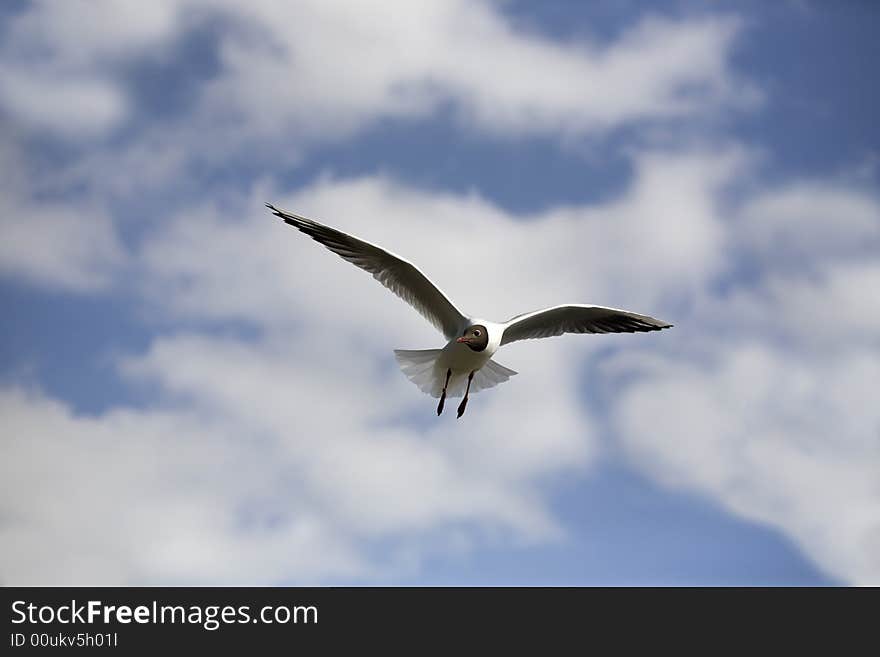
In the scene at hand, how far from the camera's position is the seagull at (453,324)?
1168 centimetres

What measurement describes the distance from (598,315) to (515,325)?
1.11 m

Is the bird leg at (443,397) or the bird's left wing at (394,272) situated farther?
the bird leg at (443,397)

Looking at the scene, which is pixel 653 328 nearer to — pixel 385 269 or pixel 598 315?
pixel 598 315

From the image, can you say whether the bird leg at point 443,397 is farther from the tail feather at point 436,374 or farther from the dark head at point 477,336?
the dark head at point 477,336

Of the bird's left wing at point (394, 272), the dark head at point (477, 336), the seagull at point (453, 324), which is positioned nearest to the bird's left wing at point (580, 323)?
the seagull at point (453, 324)

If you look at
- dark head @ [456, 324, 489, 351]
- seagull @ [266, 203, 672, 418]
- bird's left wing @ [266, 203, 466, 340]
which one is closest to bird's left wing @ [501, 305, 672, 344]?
seagull @ [266, 203, 672, 418]

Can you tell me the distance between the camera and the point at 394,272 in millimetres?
12102

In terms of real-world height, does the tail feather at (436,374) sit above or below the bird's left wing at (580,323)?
below

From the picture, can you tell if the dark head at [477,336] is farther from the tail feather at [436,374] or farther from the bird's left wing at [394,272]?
the tail feather at [436,374]

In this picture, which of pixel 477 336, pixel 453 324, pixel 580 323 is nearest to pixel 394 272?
pixel 453 324

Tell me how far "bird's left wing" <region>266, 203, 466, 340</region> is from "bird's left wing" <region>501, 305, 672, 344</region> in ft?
2.86

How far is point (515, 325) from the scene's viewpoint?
12.8 metres
